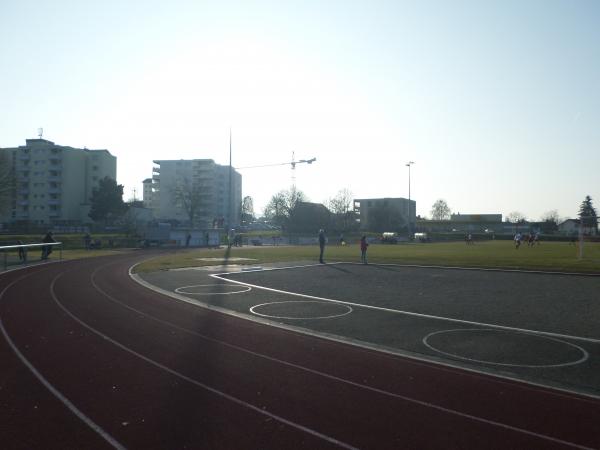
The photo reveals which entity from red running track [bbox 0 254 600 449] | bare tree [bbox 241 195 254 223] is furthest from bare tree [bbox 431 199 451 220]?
red running track [bbox 0 254 600 449]

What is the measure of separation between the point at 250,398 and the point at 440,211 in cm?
19153

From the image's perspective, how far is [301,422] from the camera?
566 cm

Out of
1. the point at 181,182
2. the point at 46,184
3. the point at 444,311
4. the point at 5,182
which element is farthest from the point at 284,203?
the point at 444,311

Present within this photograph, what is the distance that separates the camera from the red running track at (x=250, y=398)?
5262mm

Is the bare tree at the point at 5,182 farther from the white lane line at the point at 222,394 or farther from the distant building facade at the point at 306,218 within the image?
the distant building facade at the point at 306,218

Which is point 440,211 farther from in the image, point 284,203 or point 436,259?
point 436,259

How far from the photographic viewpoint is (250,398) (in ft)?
21.2

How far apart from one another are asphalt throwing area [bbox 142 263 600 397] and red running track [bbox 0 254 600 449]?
87cm

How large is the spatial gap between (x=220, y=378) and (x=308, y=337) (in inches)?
128

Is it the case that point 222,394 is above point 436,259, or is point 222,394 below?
below

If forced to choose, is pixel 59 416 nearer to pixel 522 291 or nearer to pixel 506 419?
pixel 506 419

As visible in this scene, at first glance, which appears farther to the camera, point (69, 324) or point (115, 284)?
point (115, 284)

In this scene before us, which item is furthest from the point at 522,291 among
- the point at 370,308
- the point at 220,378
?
the point at 220,378

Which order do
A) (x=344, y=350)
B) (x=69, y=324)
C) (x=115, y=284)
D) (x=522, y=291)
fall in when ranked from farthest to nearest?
(x=115, y=284) < (x=522, y=291) < (x=69, y=324) < (x=344, y=350)
